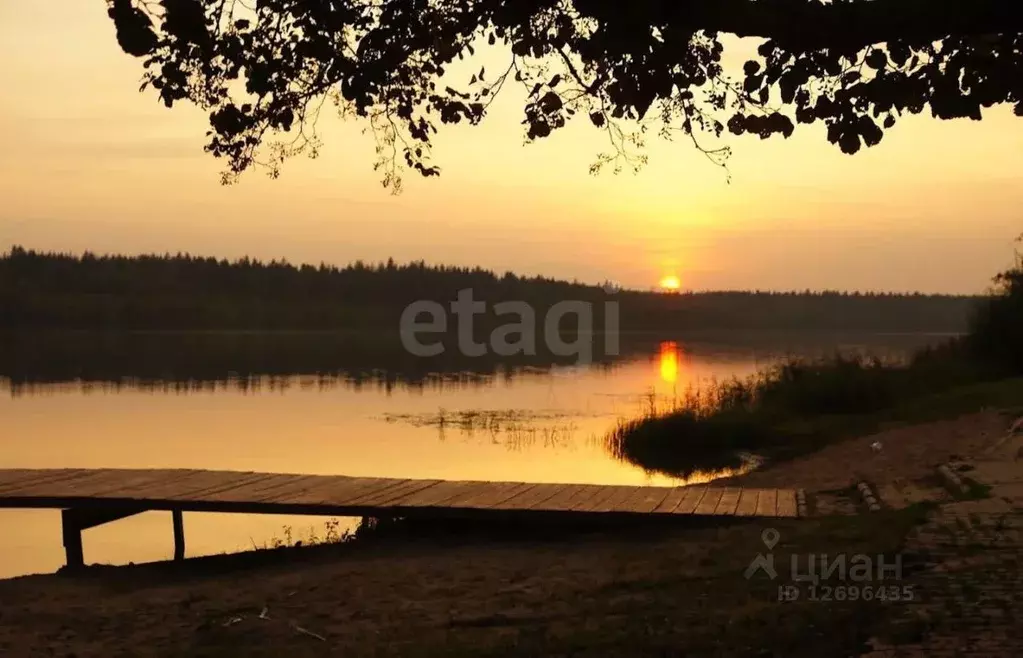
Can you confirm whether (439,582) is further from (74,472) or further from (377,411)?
(377,411)

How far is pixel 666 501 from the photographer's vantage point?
10422 millimetres

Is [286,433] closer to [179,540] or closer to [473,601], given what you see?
[179,540]

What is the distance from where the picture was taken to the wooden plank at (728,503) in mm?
9934

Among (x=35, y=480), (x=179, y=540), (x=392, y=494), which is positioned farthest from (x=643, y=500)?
(x=35, y=480)

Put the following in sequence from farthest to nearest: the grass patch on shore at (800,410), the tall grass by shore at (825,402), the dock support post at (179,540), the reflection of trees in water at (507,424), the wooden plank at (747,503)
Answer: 1. the reflection of trees in water at (507,424)
2. the tall grass by shore at (825,402)
3. the grass patch on shore at (800,410)
4. the dock support post at (179,540)
5. the wooden plank at (747,503)

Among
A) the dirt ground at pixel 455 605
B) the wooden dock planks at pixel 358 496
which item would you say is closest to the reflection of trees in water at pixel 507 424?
the wooden dock planks at pixel 358 496

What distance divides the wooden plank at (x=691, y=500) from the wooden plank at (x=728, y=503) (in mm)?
199

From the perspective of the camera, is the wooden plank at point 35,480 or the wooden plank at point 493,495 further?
the wooden plank at point 35,480

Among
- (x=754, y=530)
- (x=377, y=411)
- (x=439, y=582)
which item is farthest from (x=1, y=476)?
(x=377, y=411)

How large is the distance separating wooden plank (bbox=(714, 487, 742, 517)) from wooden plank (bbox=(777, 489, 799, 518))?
390mm

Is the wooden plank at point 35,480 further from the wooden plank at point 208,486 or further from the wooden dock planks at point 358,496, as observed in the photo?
the wooden plank at point 208,486

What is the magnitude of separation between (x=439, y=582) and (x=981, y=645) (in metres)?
4.08

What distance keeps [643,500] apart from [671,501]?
0.92 ft

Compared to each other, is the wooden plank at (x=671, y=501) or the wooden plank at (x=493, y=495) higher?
the wooden plank at (x=493, y=495)
